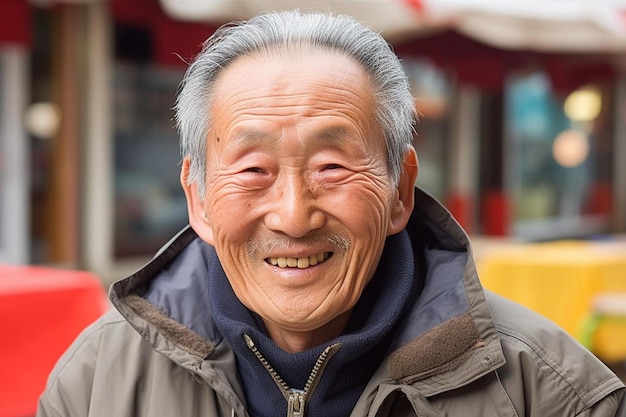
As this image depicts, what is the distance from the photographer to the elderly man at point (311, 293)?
1.58 meters

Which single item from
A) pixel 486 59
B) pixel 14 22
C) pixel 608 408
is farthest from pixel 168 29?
pixel 608 408

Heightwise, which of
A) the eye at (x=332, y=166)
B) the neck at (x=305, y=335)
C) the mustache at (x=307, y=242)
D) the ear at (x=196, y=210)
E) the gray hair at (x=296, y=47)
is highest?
the gray hair at (x=296, y=47)

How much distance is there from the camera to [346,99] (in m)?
1.59

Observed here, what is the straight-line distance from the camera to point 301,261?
161 centimetres

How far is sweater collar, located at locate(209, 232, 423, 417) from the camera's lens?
5.42 feet

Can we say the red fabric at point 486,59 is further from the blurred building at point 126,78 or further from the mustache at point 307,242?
the mustache at point 307,242

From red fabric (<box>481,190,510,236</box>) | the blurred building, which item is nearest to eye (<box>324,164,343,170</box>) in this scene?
the blurred building

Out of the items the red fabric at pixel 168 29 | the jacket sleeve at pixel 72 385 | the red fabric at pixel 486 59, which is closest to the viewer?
the jacket sleeve at pixel 72 385

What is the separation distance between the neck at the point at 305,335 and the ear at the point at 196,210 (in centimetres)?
21

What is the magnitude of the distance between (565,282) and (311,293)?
13.1ft

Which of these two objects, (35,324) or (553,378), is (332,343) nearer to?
(553,378)

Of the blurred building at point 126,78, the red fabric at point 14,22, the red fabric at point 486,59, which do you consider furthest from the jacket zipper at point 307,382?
the red fabric at point 486,59

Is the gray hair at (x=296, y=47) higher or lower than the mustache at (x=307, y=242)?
higher

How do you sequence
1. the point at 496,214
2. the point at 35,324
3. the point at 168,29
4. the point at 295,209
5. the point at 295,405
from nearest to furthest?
1. the point at 295,209
2. the point at 295,405
3. the point at 35,324
4. the point at 168,29
5. the point at 496,214
